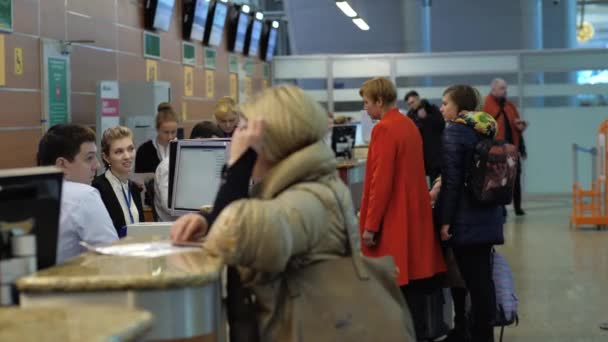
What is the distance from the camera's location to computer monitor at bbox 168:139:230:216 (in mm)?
4949

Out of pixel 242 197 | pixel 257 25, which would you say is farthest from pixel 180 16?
pixel 242 197

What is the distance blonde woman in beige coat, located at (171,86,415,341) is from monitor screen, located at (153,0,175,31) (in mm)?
7837

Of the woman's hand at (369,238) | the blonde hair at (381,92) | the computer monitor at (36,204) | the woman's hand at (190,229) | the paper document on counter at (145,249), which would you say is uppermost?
the blonde hair at (381,92)

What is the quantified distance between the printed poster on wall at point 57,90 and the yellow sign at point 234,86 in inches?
225

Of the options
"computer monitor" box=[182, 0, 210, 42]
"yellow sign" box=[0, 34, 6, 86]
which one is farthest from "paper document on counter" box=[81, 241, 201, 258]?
"computer monitor" box=[182, 0, 210, 42]

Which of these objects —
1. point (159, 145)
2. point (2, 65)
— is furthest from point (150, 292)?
point (2, 65)

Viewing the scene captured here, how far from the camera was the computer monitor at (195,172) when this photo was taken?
4949 mm

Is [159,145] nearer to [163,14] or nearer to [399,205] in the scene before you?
[399,205]

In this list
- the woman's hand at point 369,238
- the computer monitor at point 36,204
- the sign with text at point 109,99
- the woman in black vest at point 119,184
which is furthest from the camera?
the sign with text at point 109,99

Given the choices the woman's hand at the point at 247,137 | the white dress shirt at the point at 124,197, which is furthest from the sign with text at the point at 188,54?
the woman's hand at the point at 247,137

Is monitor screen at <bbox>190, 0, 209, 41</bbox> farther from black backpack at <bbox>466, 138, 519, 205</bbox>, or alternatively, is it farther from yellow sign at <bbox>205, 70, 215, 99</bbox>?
black backpack at <bbox>466, 138, 519, 205</bbox>

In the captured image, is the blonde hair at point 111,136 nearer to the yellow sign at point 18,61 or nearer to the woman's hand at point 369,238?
the woman's hand at point 369,238

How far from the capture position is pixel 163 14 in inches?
412

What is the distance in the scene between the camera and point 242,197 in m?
2.65
